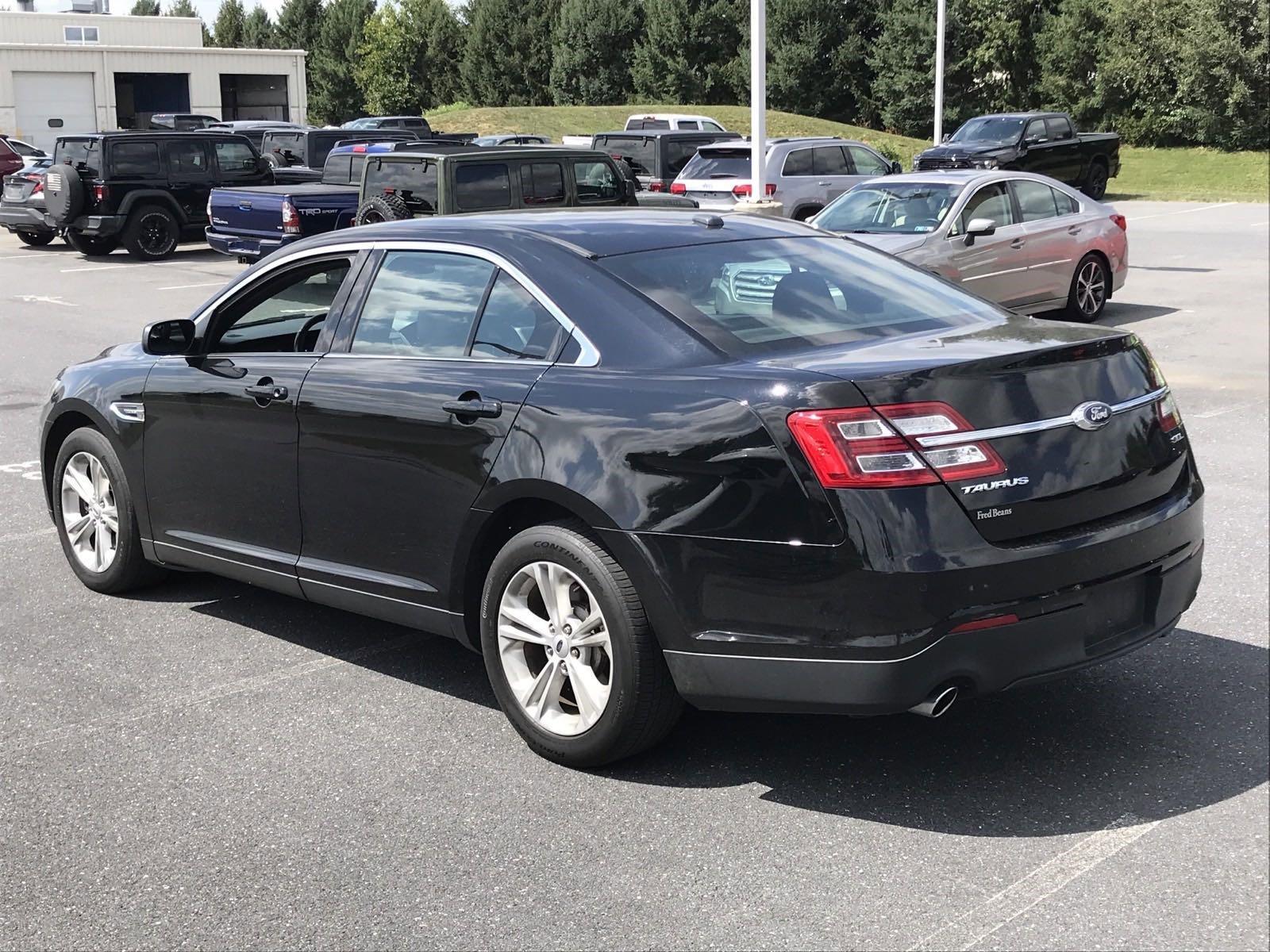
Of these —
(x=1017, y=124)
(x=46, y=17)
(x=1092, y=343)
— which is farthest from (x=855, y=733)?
(x=46, y=17)

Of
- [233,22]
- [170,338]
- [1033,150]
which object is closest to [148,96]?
[233,22]

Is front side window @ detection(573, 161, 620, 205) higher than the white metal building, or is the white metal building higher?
the white metal building

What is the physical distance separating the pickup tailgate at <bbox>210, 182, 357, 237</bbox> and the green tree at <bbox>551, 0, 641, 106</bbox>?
170ft

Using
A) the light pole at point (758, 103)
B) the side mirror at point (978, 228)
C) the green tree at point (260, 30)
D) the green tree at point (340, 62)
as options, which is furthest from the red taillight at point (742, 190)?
the green tree at point (260, 30)

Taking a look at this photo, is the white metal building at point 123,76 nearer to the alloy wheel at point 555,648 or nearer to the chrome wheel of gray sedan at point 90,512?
the chrome wheel of gray sedan at point 90,512

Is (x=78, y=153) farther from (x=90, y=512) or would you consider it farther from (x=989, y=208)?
(x=90, y=512)

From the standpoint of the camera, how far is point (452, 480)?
457 centimetres

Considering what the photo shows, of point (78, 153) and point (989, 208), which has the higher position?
point (78, 153)

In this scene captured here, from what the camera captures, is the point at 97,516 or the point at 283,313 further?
the point at 97,516

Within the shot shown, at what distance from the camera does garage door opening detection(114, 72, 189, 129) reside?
63.8 m

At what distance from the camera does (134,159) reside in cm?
2286

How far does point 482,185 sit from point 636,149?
11.2 meters

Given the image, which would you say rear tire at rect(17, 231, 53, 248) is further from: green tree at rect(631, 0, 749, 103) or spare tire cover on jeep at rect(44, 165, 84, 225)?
green tree at rect(631, 0, 749, 103)

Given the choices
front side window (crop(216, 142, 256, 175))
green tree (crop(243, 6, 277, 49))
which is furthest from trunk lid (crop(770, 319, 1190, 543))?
green tree (crop(243, 6, 277, 49))
